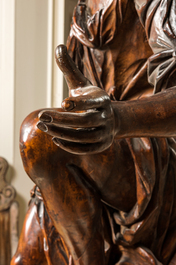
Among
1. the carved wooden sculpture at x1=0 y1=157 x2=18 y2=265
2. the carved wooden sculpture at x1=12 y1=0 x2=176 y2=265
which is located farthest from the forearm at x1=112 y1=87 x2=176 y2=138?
the carved wooden sculpture at x1=0 y1=157 x2=18 y2=265

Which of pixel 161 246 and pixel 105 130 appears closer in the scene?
pixel 105 130

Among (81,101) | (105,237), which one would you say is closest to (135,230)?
(105,237)

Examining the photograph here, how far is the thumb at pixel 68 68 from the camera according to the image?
789mm

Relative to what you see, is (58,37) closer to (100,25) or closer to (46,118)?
(100,25)

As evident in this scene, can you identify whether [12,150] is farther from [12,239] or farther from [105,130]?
[105,130]

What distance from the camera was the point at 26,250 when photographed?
989 mm

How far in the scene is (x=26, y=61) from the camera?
2119 mm

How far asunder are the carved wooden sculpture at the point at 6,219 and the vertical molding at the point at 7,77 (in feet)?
0.34

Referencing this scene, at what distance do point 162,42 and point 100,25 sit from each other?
0.30 metres

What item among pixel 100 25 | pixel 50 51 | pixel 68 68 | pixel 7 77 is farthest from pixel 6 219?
pixel 68 68

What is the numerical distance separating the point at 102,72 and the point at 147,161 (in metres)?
0.43

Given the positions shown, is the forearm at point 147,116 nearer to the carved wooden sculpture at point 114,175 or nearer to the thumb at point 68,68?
the carved wooden sculpture at point 114,175

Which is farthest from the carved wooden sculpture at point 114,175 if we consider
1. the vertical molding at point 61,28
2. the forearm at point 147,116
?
the vertical molding at point 61,28

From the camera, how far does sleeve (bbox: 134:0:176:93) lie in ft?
2.75
